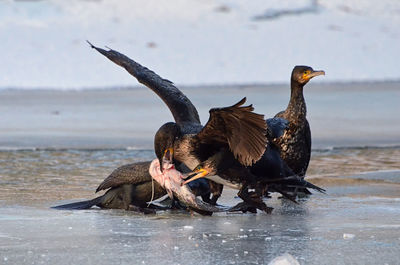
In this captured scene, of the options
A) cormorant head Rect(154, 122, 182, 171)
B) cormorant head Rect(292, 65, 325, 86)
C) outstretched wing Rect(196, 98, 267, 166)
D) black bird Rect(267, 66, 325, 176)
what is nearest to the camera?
outstretched wing Rect(196, 98, 267, 166)

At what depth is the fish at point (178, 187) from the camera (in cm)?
648

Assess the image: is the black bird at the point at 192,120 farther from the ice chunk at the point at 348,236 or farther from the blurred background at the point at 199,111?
the ice chunk at the point at 348,236

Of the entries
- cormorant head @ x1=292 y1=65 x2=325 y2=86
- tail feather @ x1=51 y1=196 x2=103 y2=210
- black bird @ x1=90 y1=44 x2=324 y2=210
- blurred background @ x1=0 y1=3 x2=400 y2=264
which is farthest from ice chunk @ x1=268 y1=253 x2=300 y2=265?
cormorant head @ x1=292 y1=65 x2=325 y2=86

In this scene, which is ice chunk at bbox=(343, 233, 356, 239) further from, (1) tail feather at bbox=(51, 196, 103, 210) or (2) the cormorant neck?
(2) the cormorant neck

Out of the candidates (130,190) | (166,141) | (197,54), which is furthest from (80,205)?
(197,54)

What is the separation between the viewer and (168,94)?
Answer: 26.6 ft

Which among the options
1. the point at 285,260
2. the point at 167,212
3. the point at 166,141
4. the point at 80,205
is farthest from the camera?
the point at 80,205

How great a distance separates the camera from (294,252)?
506cm

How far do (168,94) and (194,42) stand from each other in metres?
11.5

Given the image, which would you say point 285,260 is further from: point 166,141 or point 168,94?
point 168,94

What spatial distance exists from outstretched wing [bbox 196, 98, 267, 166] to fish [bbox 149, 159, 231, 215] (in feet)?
1.04

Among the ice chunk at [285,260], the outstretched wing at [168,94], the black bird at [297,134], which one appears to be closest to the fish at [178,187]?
the outstretched wing at [168,94]

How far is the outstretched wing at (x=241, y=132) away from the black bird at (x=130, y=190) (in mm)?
657

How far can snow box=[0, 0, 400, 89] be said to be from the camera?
18.5 m
